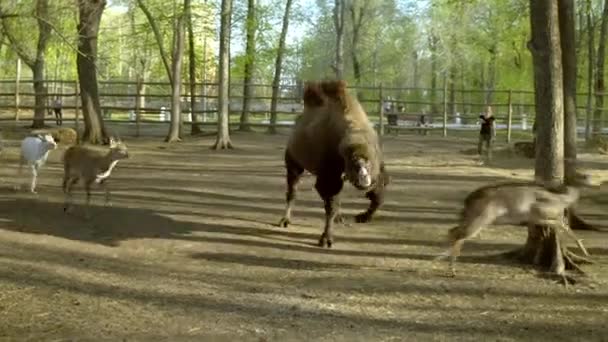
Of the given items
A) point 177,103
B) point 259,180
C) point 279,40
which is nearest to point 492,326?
point 259,180

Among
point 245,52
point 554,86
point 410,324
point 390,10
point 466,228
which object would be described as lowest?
point 410,324

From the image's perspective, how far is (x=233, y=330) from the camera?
5570mm

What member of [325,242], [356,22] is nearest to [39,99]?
[325,242]

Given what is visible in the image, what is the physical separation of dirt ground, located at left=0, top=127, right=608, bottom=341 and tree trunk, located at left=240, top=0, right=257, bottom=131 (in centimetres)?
1847

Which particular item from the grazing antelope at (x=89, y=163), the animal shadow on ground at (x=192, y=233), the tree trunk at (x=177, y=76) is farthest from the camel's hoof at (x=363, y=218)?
the tree trunk at (x=177, y=76)

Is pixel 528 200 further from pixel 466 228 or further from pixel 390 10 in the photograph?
pixel 390 10

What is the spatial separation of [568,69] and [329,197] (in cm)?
423

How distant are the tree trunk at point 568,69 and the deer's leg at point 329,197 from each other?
3455 mm

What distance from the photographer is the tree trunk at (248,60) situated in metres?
31.1

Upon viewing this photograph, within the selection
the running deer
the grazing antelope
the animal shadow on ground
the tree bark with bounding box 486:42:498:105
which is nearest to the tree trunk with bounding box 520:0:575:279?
the running deer

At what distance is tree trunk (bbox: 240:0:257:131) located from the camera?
3111 centimetres

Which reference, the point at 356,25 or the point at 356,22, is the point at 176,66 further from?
the point at 356,22

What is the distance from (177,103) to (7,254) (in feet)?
54.7

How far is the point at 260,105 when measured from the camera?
47.2 meters
